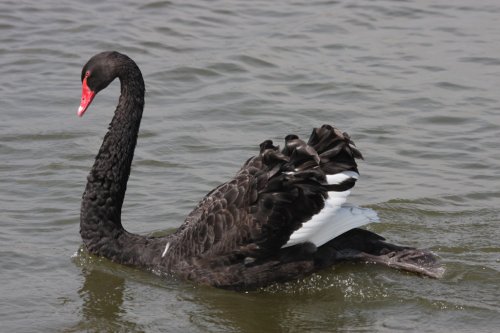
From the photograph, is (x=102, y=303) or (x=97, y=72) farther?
(x=97, y=72)

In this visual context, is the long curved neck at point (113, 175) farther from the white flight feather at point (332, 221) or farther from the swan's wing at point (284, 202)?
the white flight feather at point (332, 221)

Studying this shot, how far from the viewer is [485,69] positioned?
10.5m

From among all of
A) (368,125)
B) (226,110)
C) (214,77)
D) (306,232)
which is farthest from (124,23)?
(306,232)

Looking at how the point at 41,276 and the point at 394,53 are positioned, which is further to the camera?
the point at 394,53

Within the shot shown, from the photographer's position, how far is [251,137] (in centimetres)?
890

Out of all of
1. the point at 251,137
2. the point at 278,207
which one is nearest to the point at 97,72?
the point at 278,207

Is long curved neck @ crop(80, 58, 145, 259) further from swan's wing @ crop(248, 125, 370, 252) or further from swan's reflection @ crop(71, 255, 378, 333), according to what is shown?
swan's wing @ crop(248, 125, 370, 252)

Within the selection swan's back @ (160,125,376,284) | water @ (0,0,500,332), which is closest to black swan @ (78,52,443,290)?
swan's back @ (160,125,376,284)

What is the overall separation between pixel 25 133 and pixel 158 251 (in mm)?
2710

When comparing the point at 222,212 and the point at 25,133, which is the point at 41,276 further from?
the point at 25,133

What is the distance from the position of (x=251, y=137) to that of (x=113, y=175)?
7.87 ft

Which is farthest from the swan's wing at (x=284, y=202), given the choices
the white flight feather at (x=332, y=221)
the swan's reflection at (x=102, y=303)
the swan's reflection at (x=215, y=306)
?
the swan's reflection at (x=102, y=303)

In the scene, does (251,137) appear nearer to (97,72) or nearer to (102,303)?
(97,72)

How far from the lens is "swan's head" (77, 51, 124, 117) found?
6.62 meters
